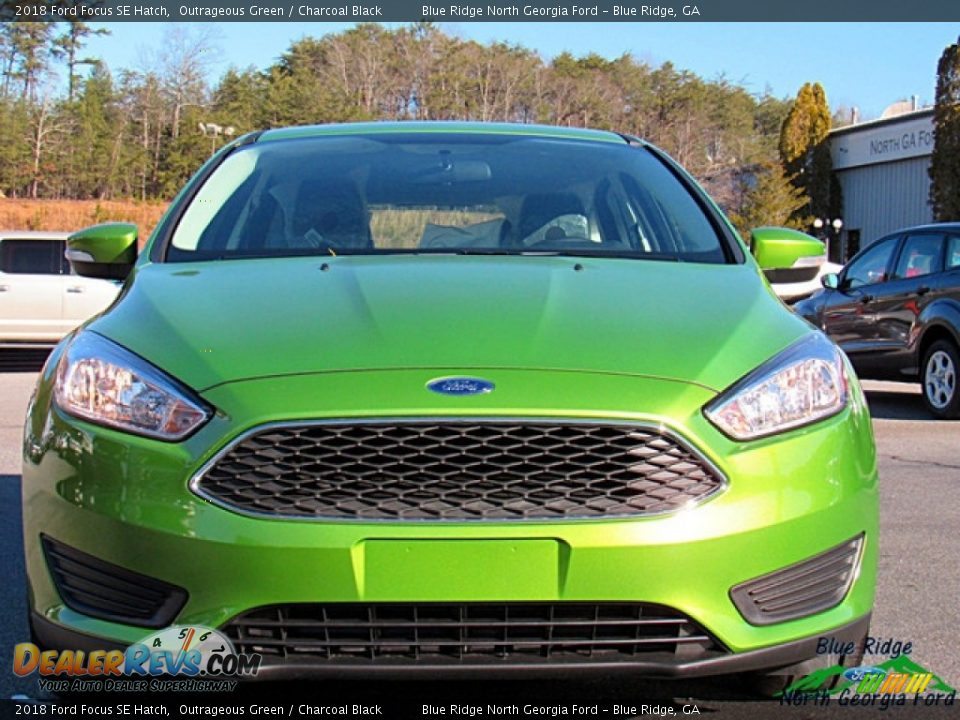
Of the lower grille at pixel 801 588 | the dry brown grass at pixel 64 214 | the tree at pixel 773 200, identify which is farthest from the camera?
the dry brown grass at pixel 64 214

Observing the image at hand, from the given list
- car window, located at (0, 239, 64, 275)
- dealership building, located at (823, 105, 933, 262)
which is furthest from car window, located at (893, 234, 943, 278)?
dealership building, located at (823, 105, 933, 262)

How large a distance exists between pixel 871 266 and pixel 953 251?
124 centimetres

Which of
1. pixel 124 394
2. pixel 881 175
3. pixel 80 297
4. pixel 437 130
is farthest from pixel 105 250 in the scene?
pixel 881 175

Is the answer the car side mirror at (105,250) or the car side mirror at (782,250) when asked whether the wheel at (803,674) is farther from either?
the car side mirror at (105,250)

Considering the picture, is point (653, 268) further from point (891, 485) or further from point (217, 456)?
point (891, 485)

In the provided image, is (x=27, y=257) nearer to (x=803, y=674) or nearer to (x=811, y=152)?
(x=803, y=674)

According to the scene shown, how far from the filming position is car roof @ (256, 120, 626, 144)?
14.4 feet

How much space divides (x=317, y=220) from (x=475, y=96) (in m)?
83.0

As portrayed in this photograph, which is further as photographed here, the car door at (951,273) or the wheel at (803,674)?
the car door at (951,273)

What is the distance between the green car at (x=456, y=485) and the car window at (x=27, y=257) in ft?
45.9

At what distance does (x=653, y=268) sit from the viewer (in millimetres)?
3350

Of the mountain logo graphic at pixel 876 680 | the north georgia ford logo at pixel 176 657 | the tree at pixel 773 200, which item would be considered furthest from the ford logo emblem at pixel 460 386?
Answer: the tree at pixel 773 200

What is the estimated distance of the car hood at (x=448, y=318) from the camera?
8.70 ft

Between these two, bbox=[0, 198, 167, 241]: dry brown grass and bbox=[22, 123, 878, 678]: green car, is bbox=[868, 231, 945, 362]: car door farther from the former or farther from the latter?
bbox=[0, 198, 167, 241]: dry brown grass
